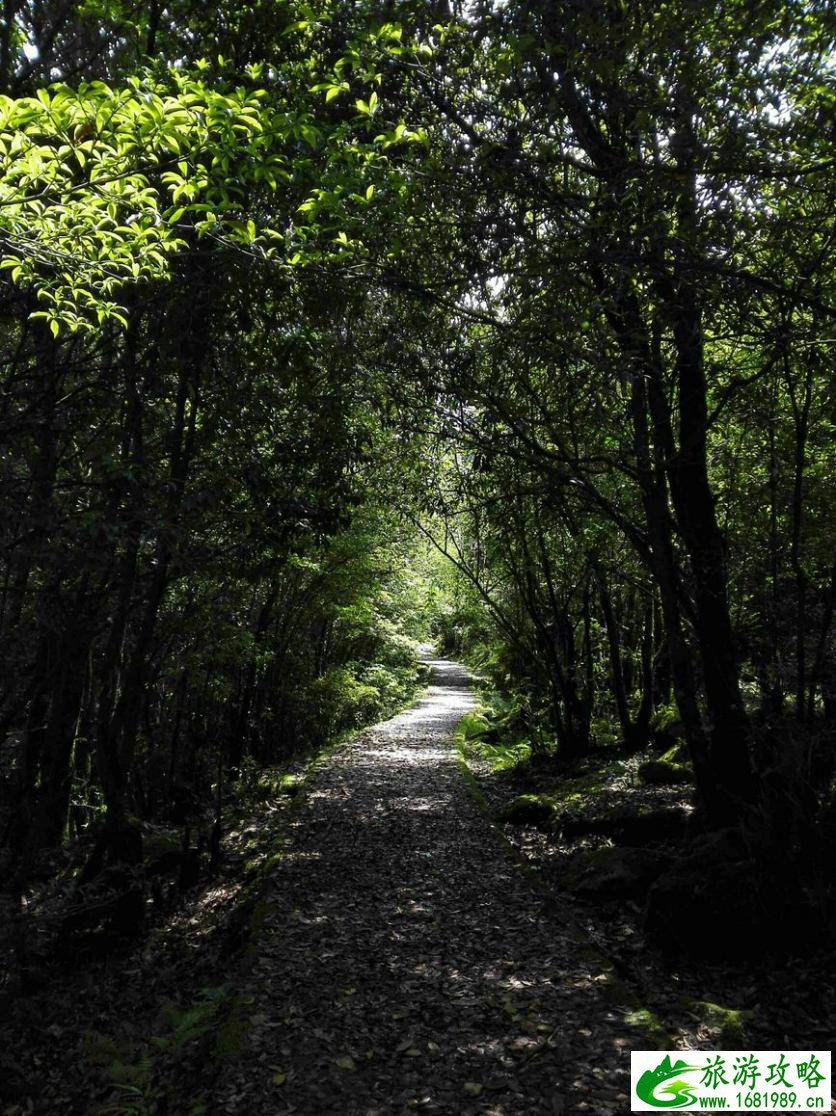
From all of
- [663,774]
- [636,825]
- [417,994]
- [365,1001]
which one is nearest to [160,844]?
[365,1001]

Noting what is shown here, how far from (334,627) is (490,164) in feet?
60.0

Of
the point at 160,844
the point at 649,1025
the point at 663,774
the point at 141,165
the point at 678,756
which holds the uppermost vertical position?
the point at 141,165

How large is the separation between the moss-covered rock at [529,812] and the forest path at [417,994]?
39.3 inches

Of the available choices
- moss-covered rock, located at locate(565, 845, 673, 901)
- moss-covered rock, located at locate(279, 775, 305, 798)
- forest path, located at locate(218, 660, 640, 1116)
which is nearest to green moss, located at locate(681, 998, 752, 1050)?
forest path, located at locate(218, 660, 640, 1116)

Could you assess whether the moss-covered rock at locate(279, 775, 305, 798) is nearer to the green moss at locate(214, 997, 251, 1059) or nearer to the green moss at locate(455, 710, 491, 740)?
the green moss at locate(214, 997, 251, 1059)

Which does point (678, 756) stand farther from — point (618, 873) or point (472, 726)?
point (472, 726)

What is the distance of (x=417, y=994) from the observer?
4.68 metres

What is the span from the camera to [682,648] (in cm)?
659

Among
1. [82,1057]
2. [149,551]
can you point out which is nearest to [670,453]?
→ [149,551]

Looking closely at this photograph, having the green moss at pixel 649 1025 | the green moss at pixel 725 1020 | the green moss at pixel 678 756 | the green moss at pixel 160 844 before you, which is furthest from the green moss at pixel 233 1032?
the green moss at pixel 678 756

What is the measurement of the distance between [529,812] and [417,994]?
4.85m

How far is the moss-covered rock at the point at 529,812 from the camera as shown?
9.17 m

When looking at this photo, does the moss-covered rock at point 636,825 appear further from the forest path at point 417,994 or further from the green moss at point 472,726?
the green moss at point 472,726

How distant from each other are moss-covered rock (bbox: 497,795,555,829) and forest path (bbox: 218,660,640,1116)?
100 centimetres
